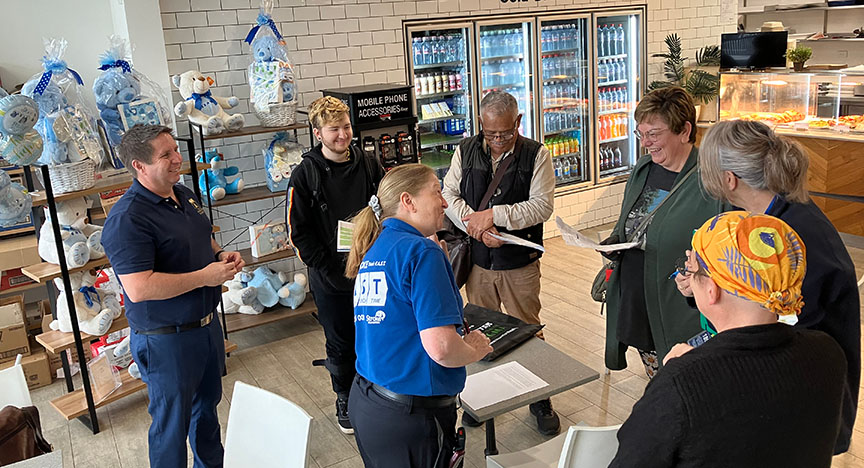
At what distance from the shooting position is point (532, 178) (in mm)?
3693

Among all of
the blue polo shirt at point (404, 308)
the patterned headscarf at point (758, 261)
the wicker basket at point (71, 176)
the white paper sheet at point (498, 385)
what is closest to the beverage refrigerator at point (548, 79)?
the wicker basket at point (71, 176)

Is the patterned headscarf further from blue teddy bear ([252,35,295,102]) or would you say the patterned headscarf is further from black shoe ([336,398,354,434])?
blue teddy bear ([252,35,295,102])

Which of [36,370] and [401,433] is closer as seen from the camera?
[401,433]

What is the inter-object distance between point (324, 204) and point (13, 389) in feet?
5.32

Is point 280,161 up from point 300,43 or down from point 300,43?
down

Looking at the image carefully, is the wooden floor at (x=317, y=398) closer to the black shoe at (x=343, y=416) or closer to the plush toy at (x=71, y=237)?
the black shoe at (x=343, y=416)

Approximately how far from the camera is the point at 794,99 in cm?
652

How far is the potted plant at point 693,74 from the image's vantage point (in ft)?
24.4

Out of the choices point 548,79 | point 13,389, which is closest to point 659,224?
point 13,389

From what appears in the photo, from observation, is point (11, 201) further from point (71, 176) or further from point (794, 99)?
point (794, 99)

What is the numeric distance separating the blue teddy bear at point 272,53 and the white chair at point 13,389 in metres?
2.79

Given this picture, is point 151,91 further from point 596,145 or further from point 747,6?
point 747,6

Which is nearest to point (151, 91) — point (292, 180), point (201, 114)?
point (201, 114)

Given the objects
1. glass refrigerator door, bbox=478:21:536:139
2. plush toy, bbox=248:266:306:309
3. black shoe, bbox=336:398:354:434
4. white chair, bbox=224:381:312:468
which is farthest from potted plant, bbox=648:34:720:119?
white chair, bbox=224:381:312:468
